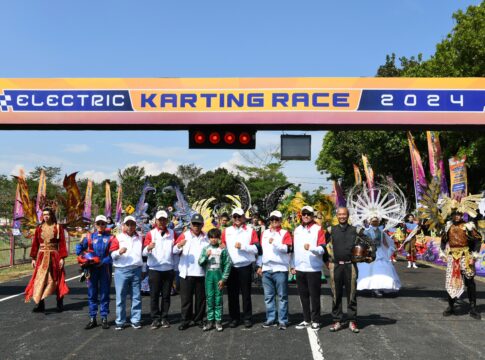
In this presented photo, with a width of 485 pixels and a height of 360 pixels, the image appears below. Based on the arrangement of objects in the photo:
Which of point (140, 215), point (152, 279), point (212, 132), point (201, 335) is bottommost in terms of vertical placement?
point (201, 335)

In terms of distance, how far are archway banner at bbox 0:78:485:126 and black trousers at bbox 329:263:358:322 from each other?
3460mm

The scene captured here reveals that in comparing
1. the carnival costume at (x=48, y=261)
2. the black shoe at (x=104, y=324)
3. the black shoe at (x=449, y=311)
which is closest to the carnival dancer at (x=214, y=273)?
the black shoe at (x=104, y=324)

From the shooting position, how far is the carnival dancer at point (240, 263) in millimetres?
7957

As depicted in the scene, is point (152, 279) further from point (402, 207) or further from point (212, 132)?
point (402, 207)

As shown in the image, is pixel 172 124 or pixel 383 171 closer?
pixel 172 124

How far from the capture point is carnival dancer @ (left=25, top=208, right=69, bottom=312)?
959 centimetres

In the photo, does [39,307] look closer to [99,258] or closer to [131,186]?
[99,258]

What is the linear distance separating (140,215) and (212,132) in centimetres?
490

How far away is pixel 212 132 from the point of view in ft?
33.8

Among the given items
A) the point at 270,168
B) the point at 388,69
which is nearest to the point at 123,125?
the point at 388,69

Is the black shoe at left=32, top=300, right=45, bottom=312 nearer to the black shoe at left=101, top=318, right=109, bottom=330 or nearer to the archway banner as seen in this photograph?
the black shoe at left=101, top=318, right=109, bottom=330

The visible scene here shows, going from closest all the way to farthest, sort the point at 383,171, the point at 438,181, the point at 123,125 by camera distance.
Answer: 1. the point at 438,181
2. the point at 123,125
3. the point at 383,171

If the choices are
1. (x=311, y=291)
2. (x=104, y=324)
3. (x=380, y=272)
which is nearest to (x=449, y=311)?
(x=380, y=272)

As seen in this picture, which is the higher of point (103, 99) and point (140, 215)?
point (103, 99)
